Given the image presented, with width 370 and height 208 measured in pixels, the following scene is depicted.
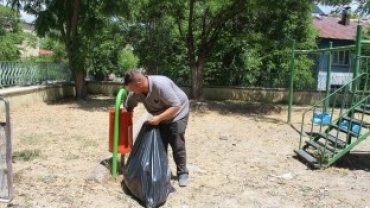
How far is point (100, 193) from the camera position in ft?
13.0

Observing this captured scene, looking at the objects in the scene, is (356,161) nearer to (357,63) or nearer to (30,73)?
(357,63)

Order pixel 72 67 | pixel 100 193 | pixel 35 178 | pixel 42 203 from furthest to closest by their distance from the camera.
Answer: pixel 72 67, pixel 35 178, pixel 100 193, pixel 42 203

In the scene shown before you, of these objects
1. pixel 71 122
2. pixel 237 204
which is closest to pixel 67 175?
pixel 237 204

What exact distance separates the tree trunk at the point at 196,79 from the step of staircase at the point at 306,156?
733cm

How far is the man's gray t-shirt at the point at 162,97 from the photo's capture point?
12.6 feet

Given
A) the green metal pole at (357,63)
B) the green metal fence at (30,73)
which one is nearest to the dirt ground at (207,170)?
the green metal pole at (357,63)

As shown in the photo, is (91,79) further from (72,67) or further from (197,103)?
(197,103)

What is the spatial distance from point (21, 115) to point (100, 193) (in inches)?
227

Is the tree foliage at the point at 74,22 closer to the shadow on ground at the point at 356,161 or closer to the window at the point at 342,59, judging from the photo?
the shadow on ground at the point at 356,161

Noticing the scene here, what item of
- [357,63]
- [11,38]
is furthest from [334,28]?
[357,63]

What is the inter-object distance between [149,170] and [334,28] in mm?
24288

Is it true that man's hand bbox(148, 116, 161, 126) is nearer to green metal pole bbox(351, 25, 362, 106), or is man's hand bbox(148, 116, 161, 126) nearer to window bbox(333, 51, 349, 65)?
green metal pole bbox(351, 25, 362, 106)

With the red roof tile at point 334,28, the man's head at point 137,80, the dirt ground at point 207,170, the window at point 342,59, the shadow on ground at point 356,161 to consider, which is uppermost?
the red roof tile at point 334,28

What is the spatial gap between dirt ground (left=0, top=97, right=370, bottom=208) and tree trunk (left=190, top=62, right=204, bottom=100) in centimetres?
450
